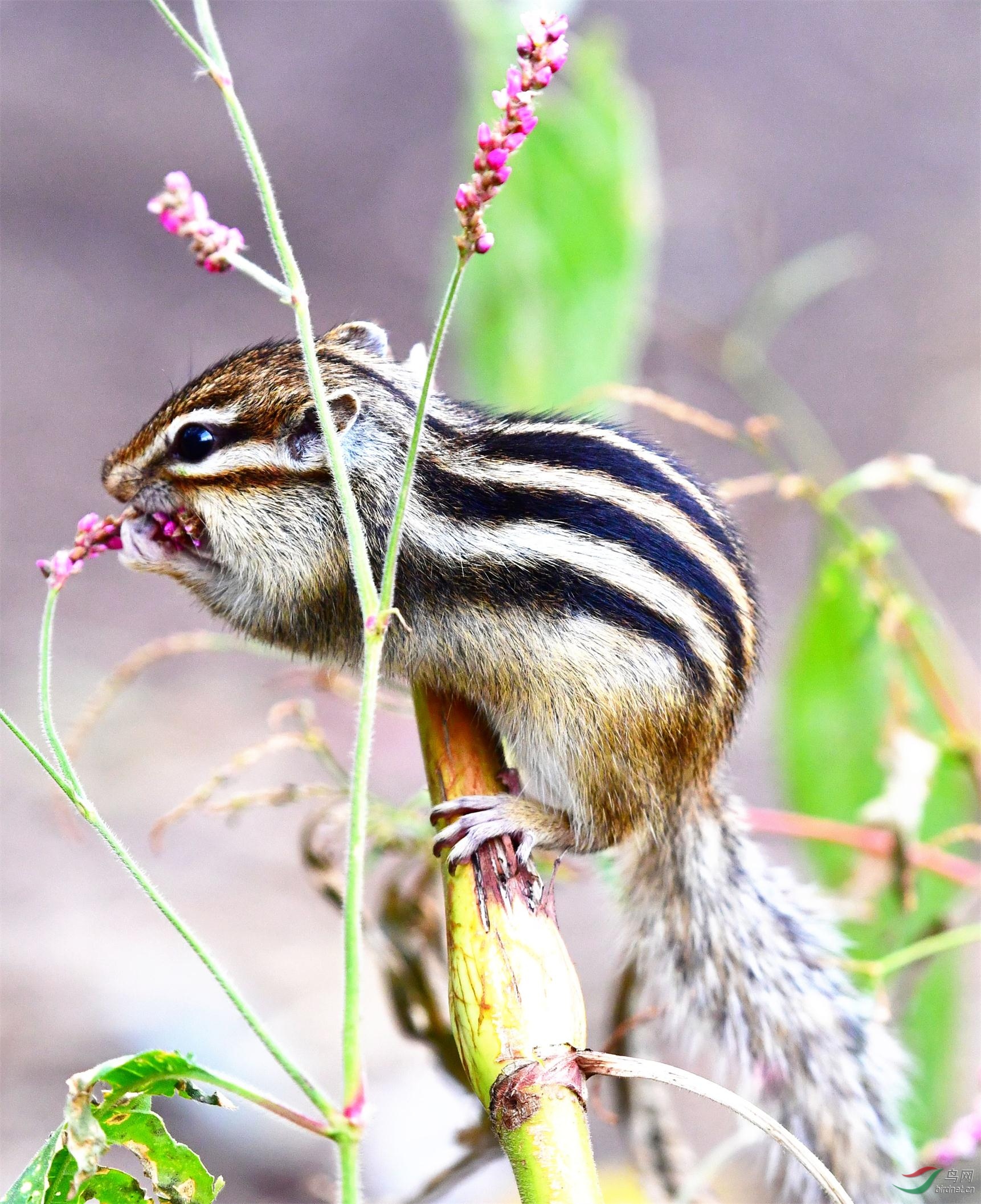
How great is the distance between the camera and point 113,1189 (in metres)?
0.87

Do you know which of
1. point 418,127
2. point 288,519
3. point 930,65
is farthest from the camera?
point 930,65

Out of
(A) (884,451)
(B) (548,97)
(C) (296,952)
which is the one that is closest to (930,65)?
(A) (884,451)

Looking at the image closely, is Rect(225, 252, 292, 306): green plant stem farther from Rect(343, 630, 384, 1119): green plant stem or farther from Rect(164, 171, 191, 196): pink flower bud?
Rect(343, 630, 384, 1119): green plant stem

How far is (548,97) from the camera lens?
8.32ft

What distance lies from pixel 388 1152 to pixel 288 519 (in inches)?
64.1

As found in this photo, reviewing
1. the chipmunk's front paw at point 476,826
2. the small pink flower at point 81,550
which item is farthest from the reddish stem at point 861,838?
the small pink flower at point 81,550

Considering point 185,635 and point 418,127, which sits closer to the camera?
point 185,635

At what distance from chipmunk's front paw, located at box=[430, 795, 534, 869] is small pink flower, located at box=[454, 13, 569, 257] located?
19.8 inches

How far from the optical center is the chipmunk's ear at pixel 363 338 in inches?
65.3

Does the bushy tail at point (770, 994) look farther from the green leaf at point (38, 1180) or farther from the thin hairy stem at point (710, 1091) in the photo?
the green leaf at point (38, 1180)

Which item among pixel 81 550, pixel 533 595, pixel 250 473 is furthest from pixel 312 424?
pixel 81 550

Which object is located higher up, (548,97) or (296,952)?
(548,97)

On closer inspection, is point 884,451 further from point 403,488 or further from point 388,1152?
point 403,488

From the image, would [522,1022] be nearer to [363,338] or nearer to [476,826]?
[476,826]
